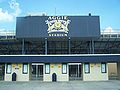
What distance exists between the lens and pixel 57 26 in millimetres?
28281

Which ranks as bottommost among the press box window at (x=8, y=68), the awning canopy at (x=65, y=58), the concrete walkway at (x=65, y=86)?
the concrete walkway at (x=65, y=86)

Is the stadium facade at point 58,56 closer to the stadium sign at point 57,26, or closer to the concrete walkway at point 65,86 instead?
the stadium sign at point 57,26

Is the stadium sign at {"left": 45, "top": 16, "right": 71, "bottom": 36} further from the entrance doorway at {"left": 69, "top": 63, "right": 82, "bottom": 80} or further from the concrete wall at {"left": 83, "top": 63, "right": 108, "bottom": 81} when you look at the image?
the concrete wall at {"left": 83, "top": 63, "right": 108, "bottom": 81}

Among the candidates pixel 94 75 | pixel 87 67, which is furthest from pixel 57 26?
pixel 94 75

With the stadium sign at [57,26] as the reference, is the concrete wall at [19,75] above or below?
below

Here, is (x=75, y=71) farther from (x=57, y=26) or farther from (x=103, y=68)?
(x=57, y=26)

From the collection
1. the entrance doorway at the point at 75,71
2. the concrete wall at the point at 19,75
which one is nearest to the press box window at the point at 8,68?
the concrete wall at the point at 19,75

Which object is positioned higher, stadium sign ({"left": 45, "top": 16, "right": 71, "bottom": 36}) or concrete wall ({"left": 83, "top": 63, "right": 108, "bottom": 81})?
stadium sign ({"left": 45, "top": 16, "right": 71, "bottom": 36})

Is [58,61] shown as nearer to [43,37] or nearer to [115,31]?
[43,37]

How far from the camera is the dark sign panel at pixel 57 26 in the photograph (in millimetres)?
28281

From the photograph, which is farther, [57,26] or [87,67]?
[57,26]

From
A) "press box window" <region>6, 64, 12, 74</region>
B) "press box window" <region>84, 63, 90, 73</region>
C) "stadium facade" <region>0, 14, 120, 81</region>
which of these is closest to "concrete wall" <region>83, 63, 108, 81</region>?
"stadium facade" <region>0, 14, 120, 81</region>

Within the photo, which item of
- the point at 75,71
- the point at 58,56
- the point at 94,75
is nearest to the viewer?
the point at 58,56

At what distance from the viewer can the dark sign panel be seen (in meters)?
28.3
